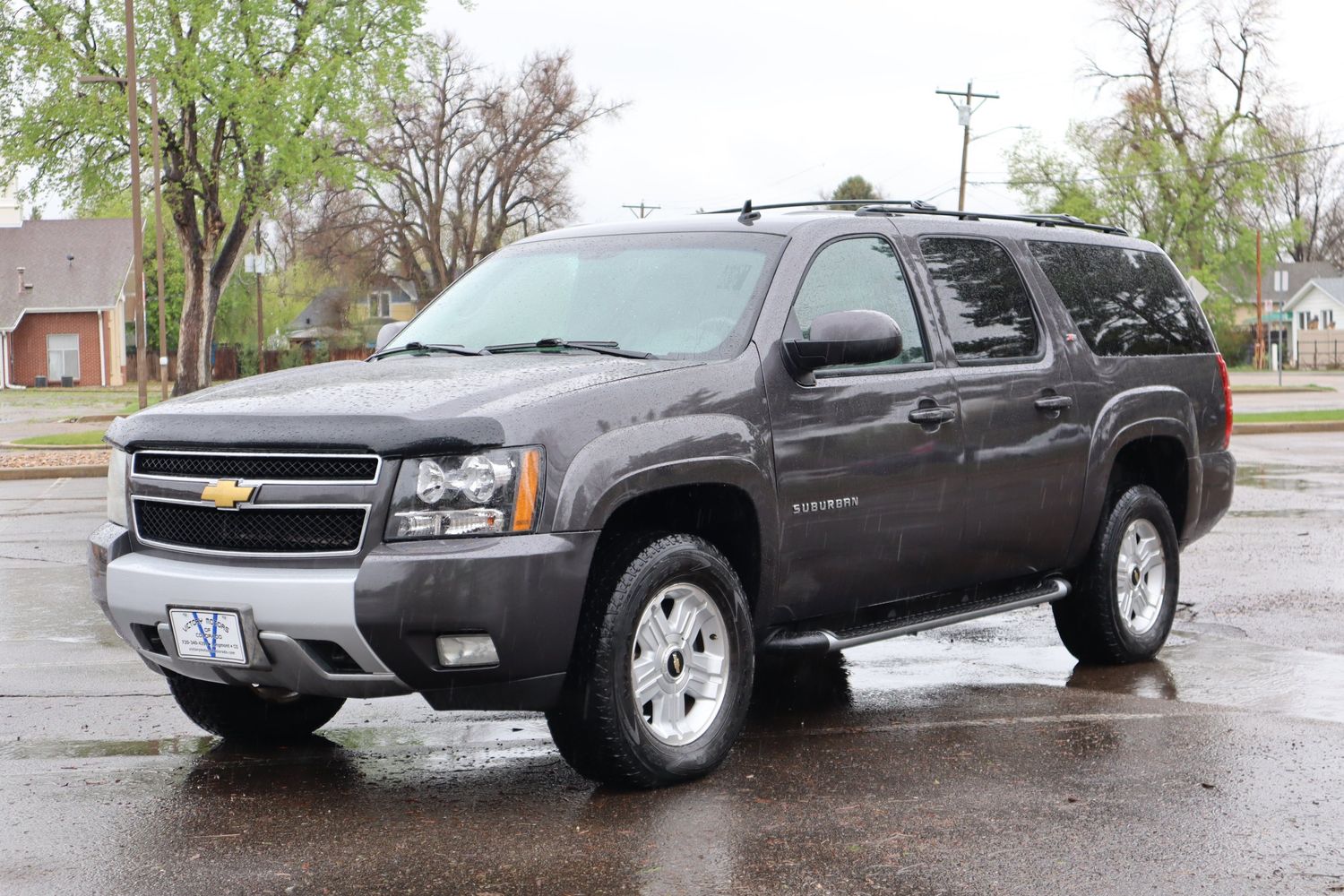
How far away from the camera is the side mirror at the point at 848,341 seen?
5.32 meters

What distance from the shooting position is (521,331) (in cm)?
582

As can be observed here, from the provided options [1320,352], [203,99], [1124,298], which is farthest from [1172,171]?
[1124,298]

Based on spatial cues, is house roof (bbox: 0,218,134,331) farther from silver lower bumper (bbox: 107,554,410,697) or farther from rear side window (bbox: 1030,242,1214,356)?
silver lower bumper (bbox: 107,554,410,697)

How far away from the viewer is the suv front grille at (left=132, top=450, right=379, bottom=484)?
4.55 meters

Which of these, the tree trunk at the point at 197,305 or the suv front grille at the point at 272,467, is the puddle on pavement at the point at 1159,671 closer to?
the suv front grille at the point at 272,467

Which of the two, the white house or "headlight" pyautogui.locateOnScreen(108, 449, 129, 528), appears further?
the white house

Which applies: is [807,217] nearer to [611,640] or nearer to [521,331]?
[521,331]

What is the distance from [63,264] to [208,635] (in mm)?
68619

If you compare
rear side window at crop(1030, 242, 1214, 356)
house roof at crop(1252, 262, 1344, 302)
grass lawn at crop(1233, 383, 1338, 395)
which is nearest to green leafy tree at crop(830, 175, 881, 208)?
house roof at crop(1252, 262, 1344, 302)

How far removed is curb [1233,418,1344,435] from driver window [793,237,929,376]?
20356mm

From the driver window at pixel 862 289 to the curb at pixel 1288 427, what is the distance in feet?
66.8

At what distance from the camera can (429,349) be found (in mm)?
5930

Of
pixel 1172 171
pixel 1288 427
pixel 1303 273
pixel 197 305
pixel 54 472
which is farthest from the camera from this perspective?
pixel 1303 273

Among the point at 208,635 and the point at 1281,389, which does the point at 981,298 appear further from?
the point at 1281,389
